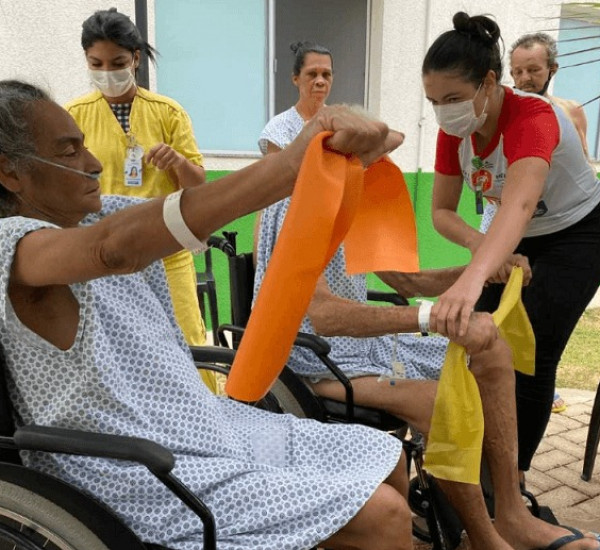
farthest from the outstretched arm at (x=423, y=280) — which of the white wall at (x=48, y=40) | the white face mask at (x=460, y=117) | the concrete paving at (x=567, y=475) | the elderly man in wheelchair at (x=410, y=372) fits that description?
the white wall at (x=48, y=40)

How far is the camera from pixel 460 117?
2.12 meters

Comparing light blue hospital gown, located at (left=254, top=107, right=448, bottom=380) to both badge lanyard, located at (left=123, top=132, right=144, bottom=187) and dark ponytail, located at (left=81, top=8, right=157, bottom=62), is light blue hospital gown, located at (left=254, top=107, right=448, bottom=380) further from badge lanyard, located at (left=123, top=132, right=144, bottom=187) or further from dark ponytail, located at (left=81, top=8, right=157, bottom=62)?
dark ponytail, located at (left=81, top=8, right=157, bottom=62)

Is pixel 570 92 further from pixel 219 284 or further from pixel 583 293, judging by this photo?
pixel 583 293

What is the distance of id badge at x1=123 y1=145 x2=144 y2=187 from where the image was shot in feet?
8.89

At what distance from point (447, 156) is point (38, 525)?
1805 millimetres

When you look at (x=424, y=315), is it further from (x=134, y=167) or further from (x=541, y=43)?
(x=541, y=43)

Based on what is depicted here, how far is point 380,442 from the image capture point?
1.59m

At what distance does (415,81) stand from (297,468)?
190 inches

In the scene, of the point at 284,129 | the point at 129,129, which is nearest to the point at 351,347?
the point at 284,129

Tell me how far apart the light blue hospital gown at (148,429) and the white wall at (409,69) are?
14.7ft

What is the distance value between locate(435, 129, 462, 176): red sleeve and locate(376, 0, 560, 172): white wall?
3.26 m

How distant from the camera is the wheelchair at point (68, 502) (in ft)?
3.85

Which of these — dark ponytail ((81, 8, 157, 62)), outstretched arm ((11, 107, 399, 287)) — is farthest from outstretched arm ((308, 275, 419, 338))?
dark ponytail ((81, 8, 157, 62))

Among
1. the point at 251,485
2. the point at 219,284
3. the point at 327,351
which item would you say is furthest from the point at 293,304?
the point at 219,284
